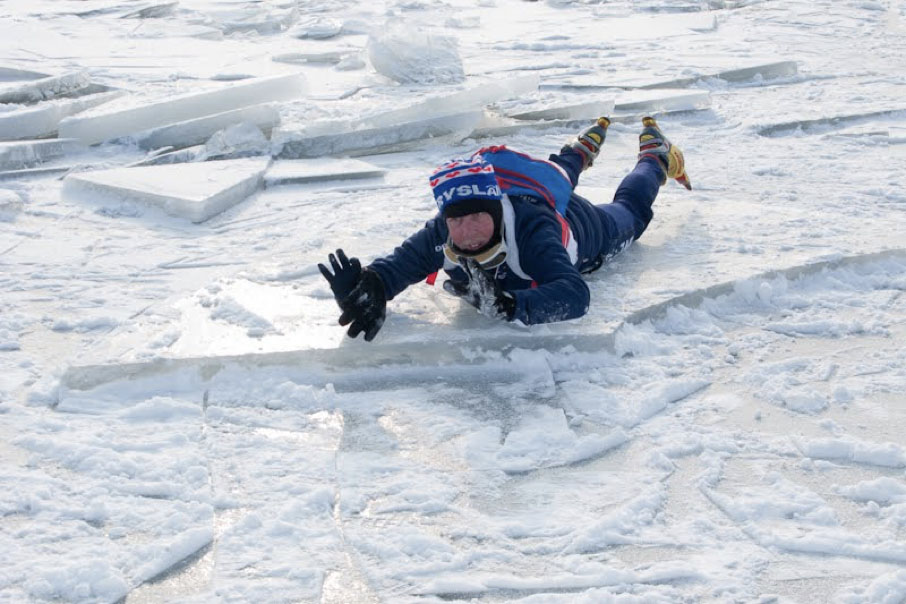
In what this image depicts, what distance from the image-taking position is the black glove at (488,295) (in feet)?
10.6

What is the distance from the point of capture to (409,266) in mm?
3611

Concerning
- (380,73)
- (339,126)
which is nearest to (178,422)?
(339,126)

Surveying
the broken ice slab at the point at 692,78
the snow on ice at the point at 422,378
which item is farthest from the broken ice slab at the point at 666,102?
the broken ice slab at the point at 692,78

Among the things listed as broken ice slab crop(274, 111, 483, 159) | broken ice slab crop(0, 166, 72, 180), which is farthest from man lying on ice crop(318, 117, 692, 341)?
broken ice slab crop(0, 166, 72, 180)

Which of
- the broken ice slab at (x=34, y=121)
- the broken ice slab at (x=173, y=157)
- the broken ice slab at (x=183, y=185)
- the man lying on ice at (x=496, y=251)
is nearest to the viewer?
the man lying on ice at (x=496, y=251)

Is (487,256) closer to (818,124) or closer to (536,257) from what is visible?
(536,257)

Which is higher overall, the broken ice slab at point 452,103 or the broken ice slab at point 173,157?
the broken ice slab at point 452,103

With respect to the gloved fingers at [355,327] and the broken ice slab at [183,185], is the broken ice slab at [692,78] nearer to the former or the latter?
the broken ice slab at [183,185]

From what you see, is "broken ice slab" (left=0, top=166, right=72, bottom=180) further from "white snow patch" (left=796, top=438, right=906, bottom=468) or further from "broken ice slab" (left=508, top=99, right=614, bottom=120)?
"white snow patch" (left=796, top=438, right=906, bottom=468)

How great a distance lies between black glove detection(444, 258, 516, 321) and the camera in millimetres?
3230

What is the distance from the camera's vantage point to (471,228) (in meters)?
3.38

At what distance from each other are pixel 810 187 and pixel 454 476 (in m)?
3.16

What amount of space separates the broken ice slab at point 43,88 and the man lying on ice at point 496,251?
473 centimetres

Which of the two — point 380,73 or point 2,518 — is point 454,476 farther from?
point 380,73
